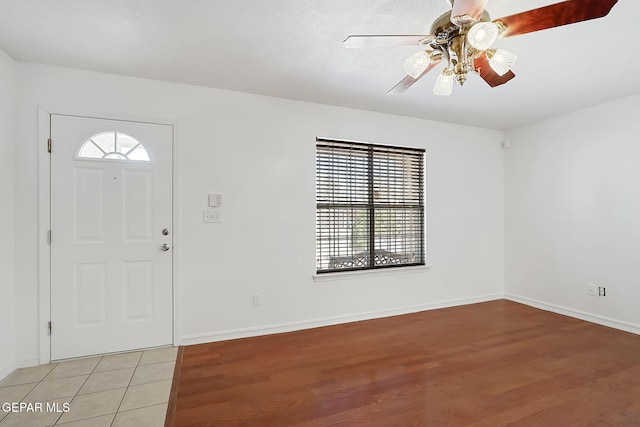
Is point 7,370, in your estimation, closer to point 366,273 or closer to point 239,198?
point 239,198

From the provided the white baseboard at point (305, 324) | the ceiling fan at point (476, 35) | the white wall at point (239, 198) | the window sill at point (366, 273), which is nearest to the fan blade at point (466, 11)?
the ceiling fan at point (476, 35)

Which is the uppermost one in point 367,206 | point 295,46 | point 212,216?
point 295,46

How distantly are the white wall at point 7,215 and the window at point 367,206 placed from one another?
265 cm

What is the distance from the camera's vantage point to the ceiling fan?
1.30 metres

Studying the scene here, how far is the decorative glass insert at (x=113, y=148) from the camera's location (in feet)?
8.58

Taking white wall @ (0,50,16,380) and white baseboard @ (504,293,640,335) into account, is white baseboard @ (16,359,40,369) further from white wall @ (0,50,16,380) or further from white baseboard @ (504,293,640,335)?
white baseboard @ (504,293,640,335)

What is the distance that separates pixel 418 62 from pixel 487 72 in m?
0.51

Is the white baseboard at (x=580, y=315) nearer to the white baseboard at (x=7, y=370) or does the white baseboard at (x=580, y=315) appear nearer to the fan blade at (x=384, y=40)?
the fan blade at (x=384, y=40)

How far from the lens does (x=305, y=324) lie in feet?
10.8

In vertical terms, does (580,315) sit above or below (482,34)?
below

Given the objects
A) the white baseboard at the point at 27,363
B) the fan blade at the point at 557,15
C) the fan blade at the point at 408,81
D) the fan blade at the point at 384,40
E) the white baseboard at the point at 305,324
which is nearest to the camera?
the fan blade at the point at 557,15

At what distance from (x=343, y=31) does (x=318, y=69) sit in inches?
22.2

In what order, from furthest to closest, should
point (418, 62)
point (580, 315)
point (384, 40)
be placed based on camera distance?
point (580, 315)
point (418, 62)
point (384, 40)

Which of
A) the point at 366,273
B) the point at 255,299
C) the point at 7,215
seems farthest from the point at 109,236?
the point at 366,273
